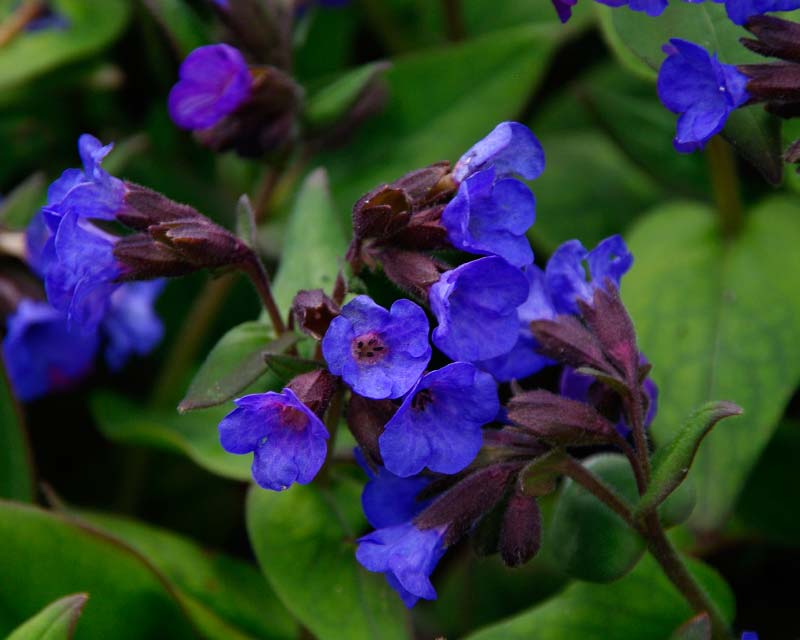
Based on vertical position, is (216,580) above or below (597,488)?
below

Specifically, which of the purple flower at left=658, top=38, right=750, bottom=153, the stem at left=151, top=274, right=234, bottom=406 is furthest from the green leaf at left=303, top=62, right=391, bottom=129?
the purple flower at left=658, top=38, right=750, bottom=153

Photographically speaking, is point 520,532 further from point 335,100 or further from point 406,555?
point 335,100

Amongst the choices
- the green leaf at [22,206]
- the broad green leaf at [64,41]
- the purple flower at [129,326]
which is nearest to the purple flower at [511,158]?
the purple flower at [129,326]

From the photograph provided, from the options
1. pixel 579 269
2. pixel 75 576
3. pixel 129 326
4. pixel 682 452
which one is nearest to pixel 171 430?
pixel 129 326

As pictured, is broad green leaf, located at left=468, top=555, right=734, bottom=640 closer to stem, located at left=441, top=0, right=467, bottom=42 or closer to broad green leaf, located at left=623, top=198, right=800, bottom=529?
broad green leaf, located at left=623, top=198, right=800, bottom=529

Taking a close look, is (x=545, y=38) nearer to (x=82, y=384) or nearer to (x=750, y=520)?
(x=750, y=520)

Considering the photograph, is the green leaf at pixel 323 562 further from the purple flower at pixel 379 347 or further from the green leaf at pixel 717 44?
the green leaf at pixel 717 44

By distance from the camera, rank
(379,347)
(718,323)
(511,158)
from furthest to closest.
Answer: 1. (718,323)
2. (511,158)
3. (379,347)

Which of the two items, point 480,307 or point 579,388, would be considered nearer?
point 480,307
